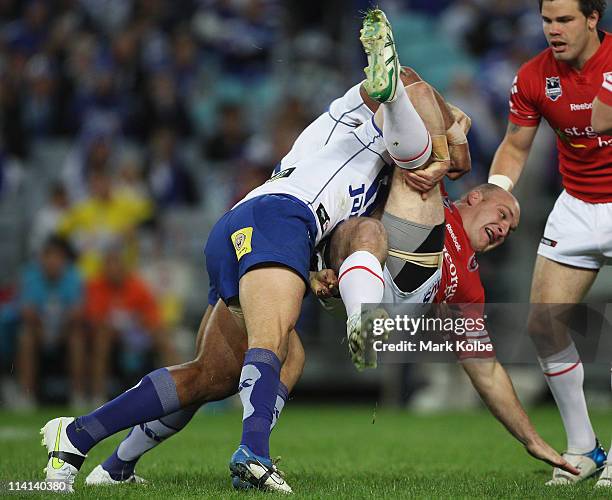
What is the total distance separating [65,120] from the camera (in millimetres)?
14984

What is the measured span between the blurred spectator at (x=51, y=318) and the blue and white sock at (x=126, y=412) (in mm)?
6956

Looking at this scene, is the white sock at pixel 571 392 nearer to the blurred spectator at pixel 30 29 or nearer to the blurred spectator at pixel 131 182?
the blurred spectator at pixel 131 182

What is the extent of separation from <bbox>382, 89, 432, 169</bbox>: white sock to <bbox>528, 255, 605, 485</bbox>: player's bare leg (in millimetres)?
1716

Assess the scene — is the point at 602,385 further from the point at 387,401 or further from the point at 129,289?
the point at 129,289

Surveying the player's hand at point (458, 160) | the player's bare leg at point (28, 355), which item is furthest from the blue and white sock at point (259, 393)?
the player's bare leg at point (28, 355)

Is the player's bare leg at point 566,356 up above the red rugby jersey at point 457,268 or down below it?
below

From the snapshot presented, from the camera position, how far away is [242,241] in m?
5.09

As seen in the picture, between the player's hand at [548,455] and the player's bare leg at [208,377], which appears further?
the player's bare leg at [208,377]

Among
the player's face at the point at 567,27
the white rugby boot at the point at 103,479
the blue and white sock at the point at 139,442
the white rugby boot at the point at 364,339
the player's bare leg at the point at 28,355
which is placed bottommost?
the player's bare leg at the point at 28,355

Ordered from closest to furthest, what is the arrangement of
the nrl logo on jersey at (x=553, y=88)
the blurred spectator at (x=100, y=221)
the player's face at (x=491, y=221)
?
the player's face at (x=491, y=221), the nrl logo on jersey at (x=553, y=88), the blurred spectator at (x=100, y=221)

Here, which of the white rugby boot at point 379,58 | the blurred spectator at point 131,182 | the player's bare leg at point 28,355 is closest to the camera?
the white rugby boot at point 379,58

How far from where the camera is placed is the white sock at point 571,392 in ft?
20.8

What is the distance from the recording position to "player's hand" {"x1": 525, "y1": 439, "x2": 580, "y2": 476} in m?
5.32

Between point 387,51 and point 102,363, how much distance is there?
8019 mm
